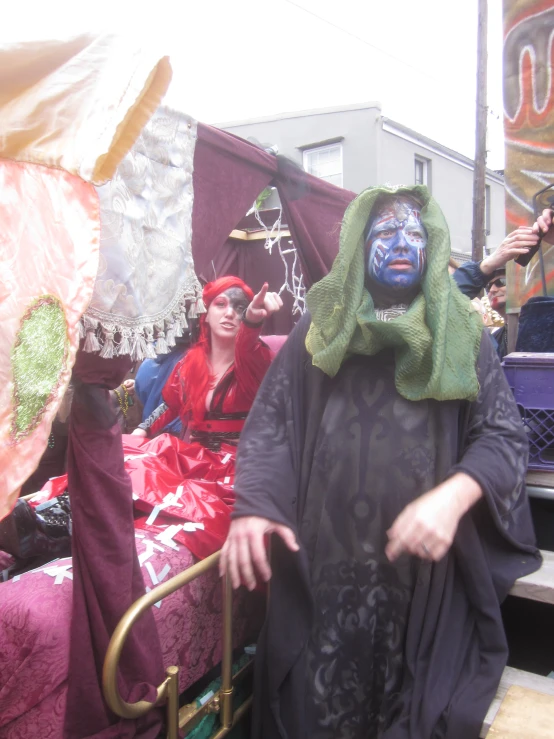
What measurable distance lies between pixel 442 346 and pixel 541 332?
1.02m

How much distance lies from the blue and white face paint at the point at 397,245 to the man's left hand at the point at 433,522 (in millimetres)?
628

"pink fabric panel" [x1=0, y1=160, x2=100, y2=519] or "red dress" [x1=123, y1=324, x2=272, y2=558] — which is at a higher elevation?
"pink fabric panel" [x1=0, y1=160, x2=100, y2=519]

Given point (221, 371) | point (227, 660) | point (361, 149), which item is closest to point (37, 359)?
point (227, 660)

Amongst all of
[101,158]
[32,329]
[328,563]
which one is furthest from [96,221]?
[328,563]

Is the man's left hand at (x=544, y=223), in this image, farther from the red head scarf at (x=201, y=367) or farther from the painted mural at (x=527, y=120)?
the red head scarf at (x=201, y=367)

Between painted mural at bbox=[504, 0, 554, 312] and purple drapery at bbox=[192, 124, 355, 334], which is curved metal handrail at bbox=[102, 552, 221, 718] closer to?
purple drapery at bbox=[192, 124, 355, 334]

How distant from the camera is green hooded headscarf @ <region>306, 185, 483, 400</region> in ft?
5.10

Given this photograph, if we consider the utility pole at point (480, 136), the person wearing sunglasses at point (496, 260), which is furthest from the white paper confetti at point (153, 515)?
the utility pole at point (480, 136)

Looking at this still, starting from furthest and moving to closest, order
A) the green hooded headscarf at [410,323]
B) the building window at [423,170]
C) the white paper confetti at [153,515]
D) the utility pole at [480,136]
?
the building window at [423,170]
the utility pole at [480,136]
the white paper confetti at [153,515]
the green hooded headscarf at [410,323]

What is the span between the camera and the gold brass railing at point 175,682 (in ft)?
4.78

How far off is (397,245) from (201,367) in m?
1.53

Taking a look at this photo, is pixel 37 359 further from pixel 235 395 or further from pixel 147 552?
pixel 235 395

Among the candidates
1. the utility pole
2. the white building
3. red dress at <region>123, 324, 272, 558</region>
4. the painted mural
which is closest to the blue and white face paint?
red dress at <region>123, 324, 272, 558</region>

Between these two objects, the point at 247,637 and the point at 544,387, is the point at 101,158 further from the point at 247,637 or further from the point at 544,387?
the point at 247,637
